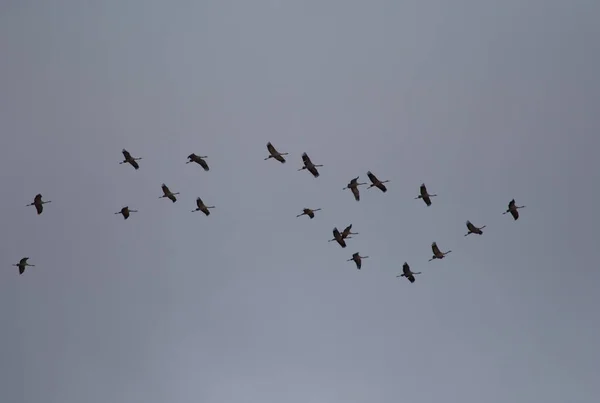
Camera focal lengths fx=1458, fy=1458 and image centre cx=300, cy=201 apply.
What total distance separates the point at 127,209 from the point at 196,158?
956 centimetres

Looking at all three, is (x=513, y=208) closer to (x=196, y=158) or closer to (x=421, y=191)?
(x=421, y=191)

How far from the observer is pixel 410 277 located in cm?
10375

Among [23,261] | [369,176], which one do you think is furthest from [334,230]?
[23,261]

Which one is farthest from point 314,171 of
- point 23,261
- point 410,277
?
point 23,261

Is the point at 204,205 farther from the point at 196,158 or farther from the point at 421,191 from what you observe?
the point at 421,191

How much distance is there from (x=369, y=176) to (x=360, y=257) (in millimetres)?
7719

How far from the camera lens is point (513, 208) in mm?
107000

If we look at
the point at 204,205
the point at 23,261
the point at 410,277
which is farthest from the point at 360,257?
the point at 23,261

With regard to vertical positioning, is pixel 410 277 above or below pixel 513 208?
below

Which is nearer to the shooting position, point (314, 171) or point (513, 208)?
point (314, 171)

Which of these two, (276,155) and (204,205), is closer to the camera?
(276,155)

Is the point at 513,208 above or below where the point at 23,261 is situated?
above

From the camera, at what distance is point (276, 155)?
10138cm

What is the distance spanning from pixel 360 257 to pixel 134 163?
18282 millimetres
